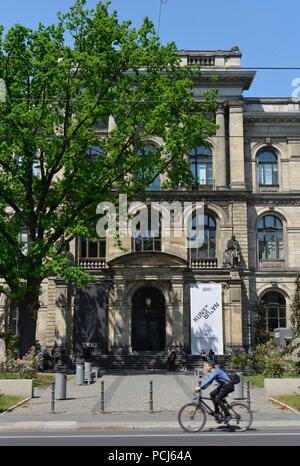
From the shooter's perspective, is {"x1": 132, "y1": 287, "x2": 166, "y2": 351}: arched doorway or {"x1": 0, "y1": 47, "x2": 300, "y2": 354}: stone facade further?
{"x1": 132, "y1": 287, "x2": 166, "y2": 351}: arched doorway

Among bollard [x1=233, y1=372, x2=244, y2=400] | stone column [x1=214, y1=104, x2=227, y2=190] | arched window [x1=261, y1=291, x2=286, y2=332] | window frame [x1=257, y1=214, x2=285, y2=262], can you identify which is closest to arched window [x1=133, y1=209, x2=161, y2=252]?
stone column [x1=214, y1=104, x2=227, y2=190]

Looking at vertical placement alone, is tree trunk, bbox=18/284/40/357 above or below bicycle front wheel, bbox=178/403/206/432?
above

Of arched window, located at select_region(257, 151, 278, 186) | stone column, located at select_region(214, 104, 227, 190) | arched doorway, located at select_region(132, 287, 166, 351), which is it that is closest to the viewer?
arched doorway, located at select_region(132, 287, 166, 351)

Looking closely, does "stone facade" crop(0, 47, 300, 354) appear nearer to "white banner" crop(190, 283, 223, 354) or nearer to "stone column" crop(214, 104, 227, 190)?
"stone column" crop(214, 104, 227, 190)

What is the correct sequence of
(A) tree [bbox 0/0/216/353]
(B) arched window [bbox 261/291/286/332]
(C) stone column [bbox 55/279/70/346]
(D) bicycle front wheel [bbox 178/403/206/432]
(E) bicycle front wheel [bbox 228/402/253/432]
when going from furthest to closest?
(B) arched window [bbox 261/291/286/332], (C) stone column [bbox 55/279/70/346], (A) tree [bbox 0/0/216/353], (E) bicycle front wheel [bbox 228/402/253/432], (D) bicycle front wheel [bbox 178/403/206/432]

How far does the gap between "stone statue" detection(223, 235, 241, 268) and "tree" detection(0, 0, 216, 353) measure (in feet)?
35.9

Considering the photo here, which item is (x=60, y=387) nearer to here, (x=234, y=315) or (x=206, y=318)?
(x=206, y=318)

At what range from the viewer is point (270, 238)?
4062 cm

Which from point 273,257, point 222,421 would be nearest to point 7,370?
point 222,421

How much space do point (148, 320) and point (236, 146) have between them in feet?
46.8

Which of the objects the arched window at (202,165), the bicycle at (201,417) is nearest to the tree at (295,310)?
the arched window at (202,165)

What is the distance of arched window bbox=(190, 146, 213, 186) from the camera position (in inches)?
1603

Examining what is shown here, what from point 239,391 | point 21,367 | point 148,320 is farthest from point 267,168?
point 21,367

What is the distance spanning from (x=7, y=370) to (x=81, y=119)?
1249cm
